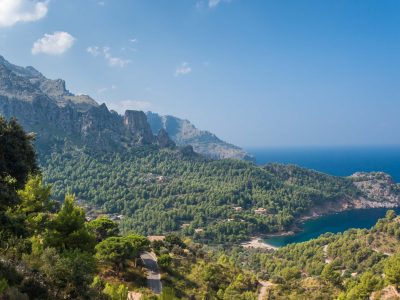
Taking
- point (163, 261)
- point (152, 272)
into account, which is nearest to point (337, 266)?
point (163, 261)

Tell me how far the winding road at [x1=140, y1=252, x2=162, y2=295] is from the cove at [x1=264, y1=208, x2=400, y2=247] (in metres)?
102

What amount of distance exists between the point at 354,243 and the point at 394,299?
5330 cm

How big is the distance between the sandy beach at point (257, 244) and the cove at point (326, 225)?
2.73 meters

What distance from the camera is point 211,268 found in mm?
50625

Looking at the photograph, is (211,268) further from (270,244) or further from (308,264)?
(270,244)

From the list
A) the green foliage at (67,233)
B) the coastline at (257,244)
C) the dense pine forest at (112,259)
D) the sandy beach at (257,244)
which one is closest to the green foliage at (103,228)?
the dense pine forest at (112,259)

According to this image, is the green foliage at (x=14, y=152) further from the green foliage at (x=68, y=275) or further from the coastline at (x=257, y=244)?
the coastline at (x=257, y=244)

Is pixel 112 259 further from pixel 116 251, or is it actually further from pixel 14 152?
pixel 14 152

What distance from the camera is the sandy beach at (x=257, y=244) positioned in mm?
135800

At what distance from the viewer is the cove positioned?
491ft

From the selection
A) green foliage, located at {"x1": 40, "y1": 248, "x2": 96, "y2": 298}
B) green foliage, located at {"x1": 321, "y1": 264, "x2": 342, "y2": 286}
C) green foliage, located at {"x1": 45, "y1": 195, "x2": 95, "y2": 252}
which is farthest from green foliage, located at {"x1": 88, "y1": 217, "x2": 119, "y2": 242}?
green foliage, located at {"x1": 321, "y1": 264, "x2": 342, "y2": 286}

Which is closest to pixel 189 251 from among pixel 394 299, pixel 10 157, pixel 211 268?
pixel 211 268

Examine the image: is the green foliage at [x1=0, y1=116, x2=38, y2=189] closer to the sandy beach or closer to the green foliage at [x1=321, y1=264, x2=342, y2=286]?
the green foliage at [x1=321, y1=264, x2=342, y2=286]

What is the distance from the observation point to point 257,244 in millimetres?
141250
